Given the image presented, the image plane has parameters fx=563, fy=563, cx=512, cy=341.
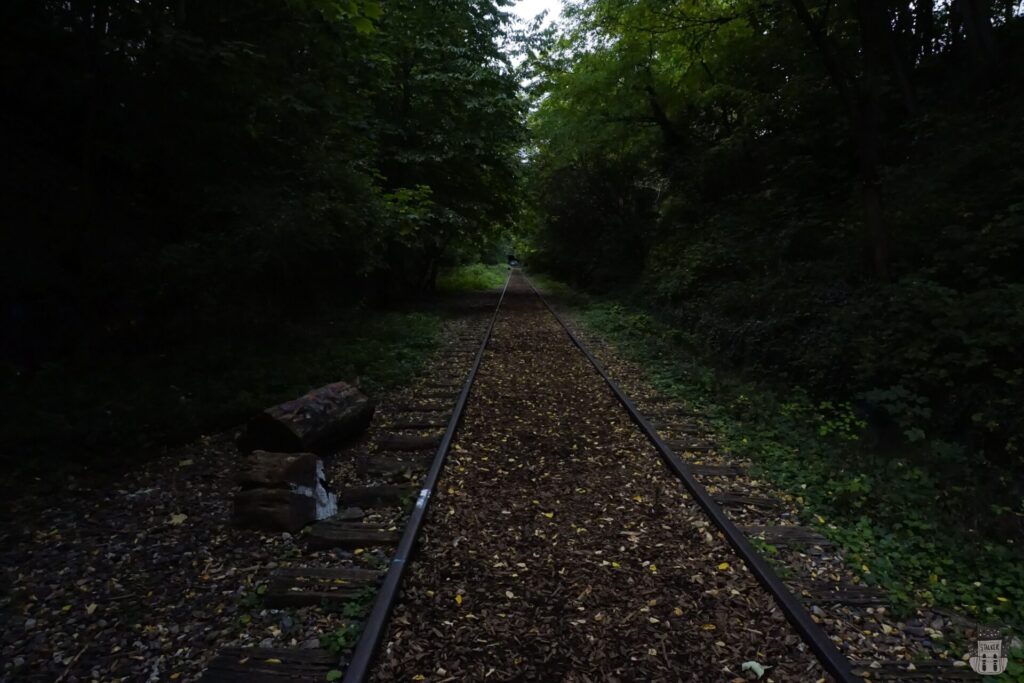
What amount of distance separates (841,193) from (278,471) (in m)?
11.3

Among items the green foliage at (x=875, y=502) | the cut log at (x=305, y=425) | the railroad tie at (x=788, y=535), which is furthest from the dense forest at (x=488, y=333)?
the cut log at (x=305, y=425)

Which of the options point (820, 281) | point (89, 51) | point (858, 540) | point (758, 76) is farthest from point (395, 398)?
point (758, 76)

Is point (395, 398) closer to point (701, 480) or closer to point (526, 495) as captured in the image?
point (526, 495)

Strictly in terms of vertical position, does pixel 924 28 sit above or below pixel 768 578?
above

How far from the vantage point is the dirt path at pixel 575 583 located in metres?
2.73

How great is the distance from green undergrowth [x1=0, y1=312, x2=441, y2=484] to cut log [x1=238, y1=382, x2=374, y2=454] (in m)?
0.95

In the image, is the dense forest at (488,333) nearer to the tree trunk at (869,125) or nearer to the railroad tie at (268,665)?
the tree trunk at (869,125)

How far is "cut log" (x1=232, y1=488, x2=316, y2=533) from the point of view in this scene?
156 inches

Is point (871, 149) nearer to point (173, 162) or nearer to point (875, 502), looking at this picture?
point (875, 502)

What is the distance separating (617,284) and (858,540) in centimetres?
1617

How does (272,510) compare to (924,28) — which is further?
(924,28)

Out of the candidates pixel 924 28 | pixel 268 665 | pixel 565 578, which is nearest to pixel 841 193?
pixel 924 28

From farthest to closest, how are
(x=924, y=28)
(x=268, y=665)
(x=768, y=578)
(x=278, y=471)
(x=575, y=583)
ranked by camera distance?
(x=924, y=28) → (x=278, y=471) → (x=575, y=583) → (x=768, y=578) → (x=268, y=665)

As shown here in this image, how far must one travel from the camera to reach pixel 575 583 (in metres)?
3.35
